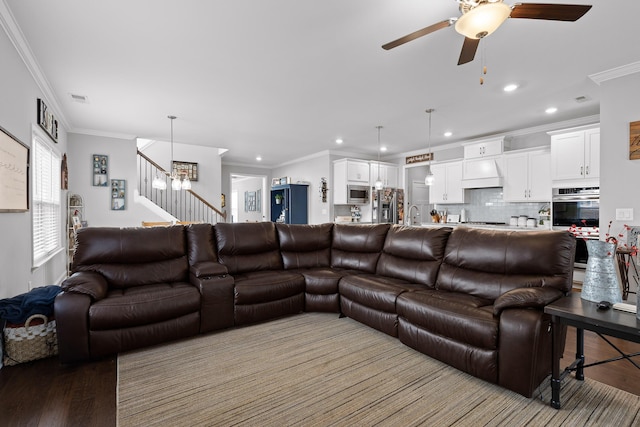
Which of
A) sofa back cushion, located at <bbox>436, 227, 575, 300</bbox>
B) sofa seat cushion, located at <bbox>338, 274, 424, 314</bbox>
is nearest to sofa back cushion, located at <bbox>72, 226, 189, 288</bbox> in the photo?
sofa seat cushion, located at <bbox>338, 274, 424, 314</bbox>

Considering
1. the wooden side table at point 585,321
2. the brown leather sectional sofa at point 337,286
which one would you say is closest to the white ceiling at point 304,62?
the brown leather sectional sofa at point 337,286

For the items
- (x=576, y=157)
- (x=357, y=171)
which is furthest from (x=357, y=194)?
(x=576, y=157)

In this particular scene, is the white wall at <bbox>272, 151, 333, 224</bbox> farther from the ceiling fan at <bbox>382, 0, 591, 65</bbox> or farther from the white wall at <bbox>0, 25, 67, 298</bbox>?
the ceiling fan at <bbox>382, 0, 591, 65</bbox>

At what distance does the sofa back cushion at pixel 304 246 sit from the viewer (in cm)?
399

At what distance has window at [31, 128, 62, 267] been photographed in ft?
→ 12.2

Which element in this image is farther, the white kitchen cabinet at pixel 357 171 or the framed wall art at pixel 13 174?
the white kitchen cabinet at pixel 357 171

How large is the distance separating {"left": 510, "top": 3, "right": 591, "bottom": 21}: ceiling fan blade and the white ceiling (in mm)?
588

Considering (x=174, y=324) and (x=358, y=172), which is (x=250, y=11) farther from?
(x=358, y=172)

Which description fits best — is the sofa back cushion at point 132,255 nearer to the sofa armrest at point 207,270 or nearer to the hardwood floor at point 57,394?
the sofa armrest at point 207,270

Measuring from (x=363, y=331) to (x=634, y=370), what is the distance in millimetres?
1996

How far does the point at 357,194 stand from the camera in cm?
780

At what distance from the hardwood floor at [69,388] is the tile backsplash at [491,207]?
3.83 meters

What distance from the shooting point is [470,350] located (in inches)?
84.0

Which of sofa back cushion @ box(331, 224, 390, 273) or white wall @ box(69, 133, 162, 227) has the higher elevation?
white wall @ box(69, 133, 162, 227)
